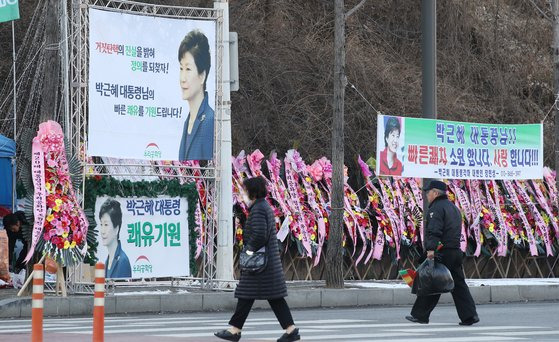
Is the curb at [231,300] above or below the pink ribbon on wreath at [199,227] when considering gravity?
below

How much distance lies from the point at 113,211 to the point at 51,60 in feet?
9.71

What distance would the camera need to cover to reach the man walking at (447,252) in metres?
16.1

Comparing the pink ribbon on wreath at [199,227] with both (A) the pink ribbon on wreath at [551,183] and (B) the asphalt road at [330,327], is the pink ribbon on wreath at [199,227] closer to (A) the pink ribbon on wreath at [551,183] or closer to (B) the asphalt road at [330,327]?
(B) the asphalt road at [330,327]

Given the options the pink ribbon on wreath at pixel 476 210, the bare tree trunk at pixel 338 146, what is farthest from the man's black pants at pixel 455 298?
the pink ribbon on wreath at pixel 476 210

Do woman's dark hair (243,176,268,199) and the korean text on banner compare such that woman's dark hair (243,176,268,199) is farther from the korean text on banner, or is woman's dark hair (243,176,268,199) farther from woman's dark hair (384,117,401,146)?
woman's dark hair (384,117,401,146)

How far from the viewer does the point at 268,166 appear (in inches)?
1009

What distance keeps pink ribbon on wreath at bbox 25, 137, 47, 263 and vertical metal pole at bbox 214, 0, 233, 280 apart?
11.4 feet

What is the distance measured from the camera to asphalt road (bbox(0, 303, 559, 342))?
46.6 feet

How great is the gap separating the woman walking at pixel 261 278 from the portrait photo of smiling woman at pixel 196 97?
7803 millimetres

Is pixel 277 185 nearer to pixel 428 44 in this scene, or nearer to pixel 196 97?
pixel 428 44

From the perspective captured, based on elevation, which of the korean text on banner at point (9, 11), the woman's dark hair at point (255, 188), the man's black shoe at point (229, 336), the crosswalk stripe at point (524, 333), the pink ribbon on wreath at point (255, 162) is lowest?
the crosswalk stripe at point (524, 333)

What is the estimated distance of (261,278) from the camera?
13.2 m

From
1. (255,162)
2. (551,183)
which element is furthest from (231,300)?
(551,183)

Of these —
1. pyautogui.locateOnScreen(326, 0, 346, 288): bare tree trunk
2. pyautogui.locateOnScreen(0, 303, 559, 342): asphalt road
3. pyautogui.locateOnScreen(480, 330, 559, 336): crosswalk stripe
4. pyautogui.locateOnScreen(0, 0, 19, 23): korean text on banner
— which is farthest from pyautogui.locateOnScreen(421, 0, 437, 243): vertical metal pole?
pyautogui.locateOnScreen(480, 330, 559, 336): crosswalk stripe
